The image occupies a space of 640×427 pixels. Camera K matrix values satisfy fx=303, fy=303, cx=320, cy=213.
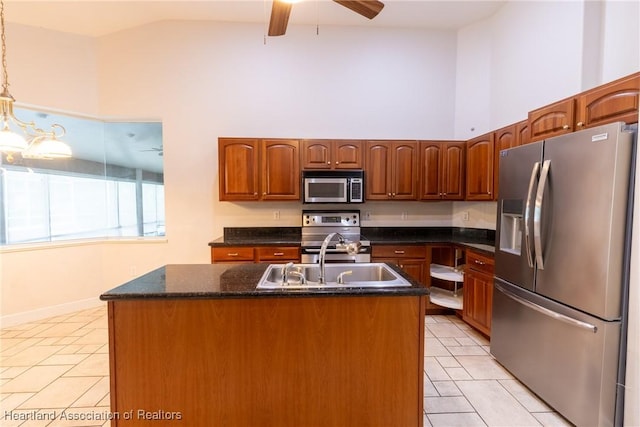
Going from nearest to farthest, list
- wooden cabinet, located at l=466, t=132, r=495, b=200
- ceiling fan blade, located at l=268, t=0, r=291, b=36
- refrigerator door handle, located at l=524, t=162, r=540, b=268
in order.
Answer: ceiling fan blade, located at l=268, t=0, r=291, b=36, refrigerator door handle, located at l=524, t=162, r=540, b=268, wooden cabinet, located at l=466, t=132, r=495, b=200

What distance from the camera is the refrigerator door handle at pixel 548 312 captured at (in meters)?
1.80

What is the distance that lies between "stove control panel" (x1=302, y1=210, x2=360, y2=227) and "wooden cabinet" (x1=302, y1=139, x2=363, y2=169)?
0.62m

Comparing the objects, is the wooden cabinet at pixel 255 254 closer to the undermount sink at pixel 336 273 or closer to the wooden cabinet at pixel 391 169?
the wooden cabinet at pixel 391 169

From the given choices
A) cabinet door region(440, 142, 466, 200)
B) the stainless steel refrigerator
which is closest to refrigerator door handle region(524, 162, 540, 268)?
the stainless steel refrigerator

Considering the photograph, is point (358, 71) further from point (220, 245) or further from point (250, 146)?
point (220, 245)

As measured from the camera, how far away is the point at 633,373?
168cm

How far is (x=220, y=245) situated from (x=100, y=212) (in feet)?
6.55

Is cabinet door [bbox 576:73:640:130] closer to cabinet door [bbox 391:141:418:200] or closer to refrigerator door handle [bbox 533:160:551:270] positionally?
A: refrigerator door handle [bbox 533:160:551:270]

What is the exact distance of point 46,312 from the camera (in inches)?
145

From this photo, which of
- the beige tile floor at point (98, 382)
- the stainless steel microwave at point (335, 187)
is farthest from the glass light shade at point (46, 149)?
the stainless steel microwave at point (335, 187)

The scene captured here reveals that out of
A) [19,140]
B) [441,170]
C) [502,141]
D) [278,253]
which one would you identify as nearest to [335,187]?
[278,253]

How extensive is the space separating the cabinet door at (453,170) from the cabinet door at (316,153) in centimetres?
148

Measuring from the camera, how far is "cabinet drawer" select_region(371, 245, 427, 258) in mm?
3604

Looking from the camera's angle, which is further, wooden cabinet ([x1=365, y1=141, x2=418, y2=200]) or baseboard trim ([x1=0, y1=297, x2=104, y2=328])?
wooden cabinet ([x1=365, y1=141, x2=418, y2=200])
